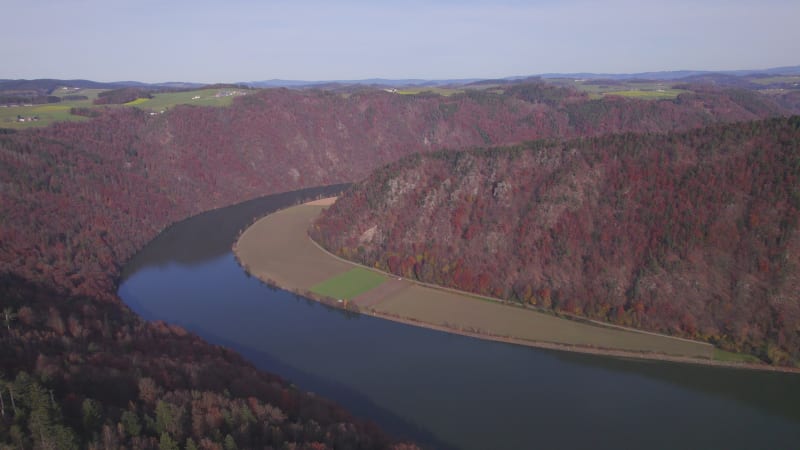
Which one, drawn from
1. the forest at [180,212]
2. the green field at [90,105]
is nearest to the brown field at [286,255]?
the forest at [180,212]

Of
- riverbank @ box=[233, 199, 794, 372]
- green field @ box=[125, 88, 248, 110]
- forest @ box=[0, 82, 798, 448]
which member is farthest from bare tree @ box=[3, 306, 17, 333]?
green field @ box=[125, 88, 248, 110]

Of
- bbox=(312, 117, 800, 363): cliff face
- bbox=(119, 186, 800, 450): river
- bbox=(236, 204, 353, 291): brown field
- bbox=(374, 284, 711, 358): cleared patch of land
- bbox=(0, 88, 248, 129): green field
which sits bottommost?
bbox=(119, 186, 800, 450): river

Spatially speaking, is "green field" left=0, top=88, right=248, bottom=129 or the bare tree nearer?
the bare tree

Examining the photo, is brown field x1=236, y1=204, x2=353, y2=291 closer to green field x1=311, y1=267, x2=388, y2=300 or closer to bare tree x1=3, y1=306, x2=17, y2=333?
green field x1=311, y1=267, x2=388, y2=300

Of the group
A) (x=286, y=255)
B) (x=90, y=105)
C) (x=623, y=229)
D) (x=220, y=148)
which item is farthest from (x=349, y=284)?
(x=90, y=105)

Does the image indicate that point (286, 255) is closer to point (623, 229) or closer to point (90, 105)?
point (623, 229)

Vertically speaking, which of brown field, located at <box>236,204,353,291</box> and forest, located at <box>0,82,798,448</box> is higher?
forest, located at <box>0,82,798,448</box>

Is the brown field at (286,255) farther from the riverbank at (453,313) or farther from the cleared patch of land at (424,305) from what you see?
the riverbank at (453,313)

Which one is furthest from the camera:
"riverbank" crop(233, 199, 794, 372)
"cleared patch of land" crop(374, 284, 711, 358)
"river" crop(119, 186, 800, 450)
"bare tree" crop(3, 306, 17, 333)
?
"cleared patch of land" crop(374, 284, 711, 358)
